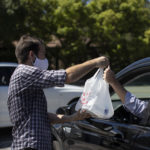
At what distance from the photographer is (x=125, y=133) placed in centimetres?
232

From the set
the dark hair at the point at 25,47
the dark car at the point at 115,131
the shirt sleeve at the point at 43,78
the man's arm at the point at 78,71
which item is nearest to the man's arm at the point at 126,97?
the dark car at the point at 115,131

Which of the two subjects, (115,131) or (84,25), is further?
(84,25)

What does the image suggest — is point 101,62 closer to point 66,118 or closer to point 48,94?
point 66,118

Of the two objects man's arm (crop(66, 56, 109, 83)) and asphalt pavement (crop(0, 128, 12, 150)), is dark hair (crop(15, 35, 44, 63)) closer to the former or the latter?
man's arm (crop(66, 56, 109, 83))

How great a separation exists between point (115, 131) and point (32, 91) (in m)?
0.82

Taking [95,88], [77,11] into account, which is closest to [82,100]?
[95,88]

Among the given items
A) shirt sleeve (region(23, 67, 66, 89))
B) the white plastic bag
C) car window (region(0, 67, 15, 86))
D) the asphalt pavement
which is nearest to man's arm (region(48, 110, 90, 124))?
the white plastic bag

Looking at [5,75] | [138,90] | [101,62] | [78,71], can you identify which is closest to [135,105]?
[101,62]

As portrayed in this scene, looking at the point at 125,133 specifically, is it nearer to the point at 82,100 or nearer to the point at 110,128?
the point at 110,128

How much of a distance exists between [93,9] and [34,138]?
21.3 meters

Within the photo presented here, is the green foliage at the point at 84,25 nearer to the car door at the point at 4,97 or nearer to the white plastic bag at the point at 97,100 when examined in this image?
the car door at the point at 4,97

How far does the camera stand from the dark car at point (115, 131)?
2.22 meters

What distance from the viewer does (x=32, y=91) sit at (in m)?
2.05

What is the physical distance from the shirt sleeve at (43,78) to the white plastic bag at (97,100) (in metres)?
0.25
